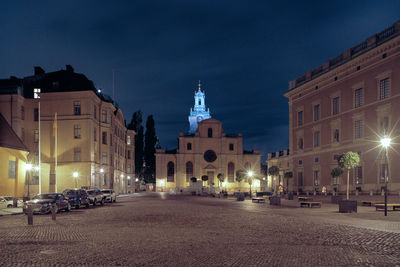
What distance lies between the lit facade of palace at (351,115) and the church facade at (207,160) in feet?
127

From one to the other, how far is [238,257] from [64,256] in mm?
4290

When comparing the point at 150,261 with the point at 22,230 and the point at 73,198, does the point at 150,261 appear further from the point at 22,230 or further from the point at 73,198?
the point at 73,198

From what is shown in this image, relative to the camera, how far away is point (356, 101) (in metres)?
38.0

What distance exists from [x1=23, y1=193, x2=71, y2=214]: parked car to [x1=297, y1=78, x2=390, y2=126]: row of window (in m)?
28.7

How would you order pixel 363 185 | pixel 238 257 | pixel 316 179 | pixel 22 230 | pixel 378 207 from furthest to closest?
pixel 316 179 → pixel 363 185 → pixel 378 207 → pixel 22 230 → pixel 238 257

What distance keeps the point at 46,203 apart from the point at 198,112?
10601cm

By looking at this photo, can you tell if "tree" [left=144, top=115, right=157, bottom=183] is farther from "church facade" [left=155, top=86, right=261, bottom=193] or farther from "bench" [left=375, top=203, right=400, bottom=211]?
"bench" [left=375, top=203, right=400, bottom=211]

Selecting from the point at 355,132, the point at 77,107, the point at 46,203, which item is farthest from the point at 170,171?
the point at 46,203

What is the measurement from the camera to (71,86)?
173 ft

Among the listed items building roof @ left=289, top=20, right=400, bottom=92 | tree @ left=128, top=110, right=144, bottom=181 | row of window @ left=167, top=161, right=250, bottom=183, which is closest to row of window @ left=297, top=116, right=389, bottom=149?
building roof @ left=289, top=20, right=400, bottom=92

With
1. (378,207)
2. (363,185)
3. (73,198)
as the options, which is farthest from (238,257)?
(363,185)

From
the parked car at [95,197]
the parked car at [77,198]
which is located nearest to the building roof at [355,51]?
the parked car at [95,197]

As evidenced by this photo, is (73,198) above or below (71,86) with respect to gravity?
below

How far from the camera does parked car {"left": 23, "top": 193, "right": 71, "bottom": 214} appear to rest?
23250 millimetres
